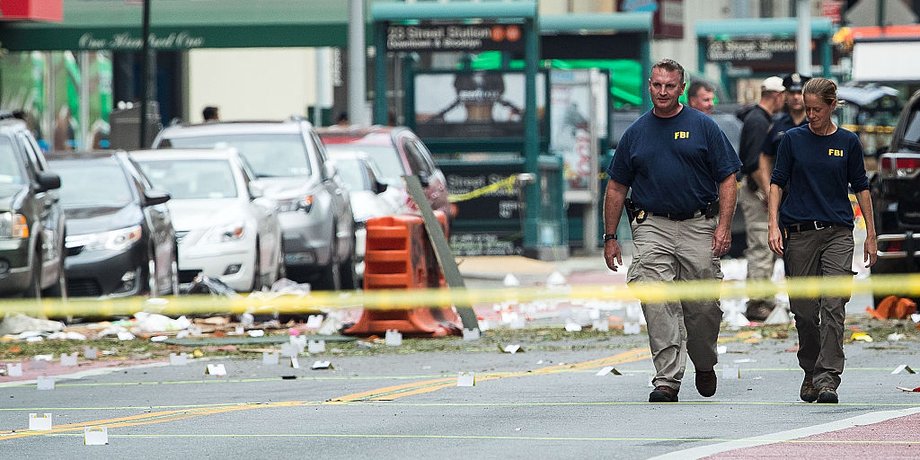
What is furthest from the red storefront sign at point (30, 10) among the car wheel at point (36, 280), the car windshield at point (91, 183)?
the car wheel at point (36, 280)


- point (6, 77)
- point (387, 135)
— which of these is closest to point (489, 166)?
point (387, 135)

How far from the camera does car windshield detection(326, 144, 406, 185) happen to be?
24.6 meters

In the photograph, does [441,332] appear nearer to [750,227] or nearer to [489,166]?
[750,227]

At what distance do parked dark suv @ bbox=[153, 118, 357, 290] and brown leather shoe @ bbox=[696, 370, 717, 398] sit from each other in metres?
10.2

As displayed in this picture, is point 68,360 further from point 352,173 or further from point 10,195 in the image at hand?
point 352,173

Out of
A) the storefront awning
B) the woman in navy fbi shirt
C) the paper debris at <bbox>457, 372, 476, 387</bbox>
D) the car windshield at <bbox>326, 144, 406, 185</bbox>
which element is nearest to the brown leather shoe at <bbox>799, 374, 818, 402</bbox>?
the woman in navy fbi shirt

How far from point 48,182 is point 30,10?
12.2 meters

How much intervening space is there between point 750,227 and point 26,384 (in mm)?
6197

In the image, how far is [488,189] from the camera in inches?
1171

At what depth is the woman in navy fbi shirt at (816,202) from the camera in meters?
11.4

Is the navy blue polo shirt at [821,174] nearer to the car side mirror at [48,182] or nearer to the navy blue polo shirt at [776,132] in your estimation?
the navy blue polo shirt at [776,132]

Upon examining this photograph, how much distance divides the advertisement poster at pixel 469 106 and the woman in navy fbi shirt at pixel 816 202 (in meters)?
18.8

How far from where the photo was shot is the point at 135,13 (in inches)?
1227

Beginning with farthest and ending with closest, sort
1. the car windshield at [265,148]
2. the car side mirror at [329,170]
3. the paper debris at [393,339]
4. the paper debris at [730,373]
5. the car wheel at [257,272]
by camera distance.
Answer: the car windshield at [265,148] < the car side mirror at [329,170] < the car wheel at [257,272] < the paper debris at [393,339] < the paper debris at [730,373]
